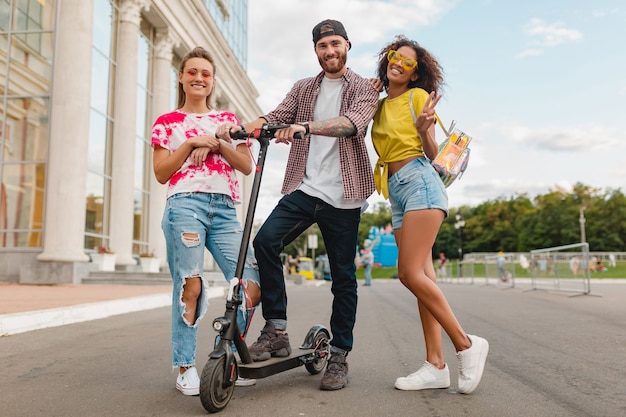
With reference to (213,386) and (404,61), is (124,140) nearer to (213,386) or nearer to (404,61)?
(404,61)

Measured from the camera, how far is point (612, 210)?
79438 millimetres

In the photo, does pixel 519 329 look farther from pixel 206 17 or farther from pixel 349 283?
pixel 206 17

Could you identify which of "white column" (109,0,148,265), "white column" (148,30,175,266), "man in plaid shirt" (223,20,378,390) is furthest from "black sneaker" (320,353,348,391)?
"white column" (148,30,175,266)

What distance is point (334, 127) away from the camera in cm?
340

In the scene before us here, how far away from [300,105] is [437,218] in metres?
1.21

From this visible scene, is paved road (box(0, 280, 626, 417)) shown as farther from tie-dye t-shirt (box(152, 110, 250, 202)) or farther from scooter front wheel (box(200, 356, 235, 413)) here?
tie-dye t-shirt (box(152, 110, 250, 202))

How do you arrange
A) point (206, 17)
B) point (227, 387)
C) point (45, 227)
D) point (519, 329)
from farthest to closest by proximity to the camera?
point (206, 17), point (45, 227), point (519, 329), point (227, 387)

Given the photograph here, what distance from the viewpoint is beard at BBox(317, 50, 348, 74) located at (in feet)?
12.4

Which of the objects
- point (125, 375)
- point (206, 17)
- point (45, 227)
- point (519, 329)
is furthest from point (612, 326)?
point (206, 17)

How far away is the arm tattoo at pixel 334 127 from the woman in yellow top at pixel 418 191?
35cm

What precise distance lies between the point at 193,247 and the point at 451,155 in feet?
5.64

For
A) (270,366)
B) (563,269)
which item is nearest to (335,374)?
(270,366)

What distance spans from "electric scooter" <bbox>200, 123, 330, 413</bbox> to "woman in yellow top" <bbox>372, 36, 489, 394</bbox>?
78 cm

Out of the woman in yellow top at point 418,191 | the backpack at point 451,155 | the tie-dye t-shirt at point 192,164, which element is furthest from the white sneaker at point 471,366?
the tie-dye t-shirt at point 192,164
